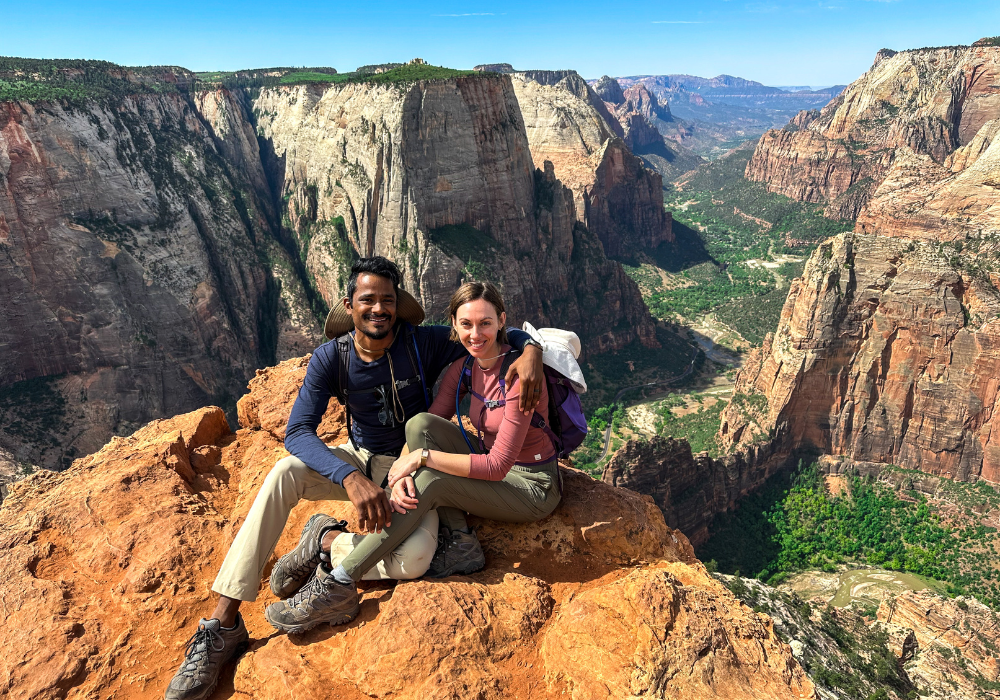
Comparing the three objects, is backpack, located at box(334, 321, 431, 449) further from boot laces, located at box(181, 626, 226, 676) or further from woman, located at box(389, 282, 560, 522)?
boot laces, located at box(181, 626, 226, 676)

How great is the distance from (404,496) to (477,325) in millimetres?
2276

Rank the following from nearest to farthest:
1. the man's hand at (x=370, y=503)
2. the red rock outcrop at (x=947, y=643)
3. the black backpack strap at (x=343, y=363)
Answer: the man's hand at (x=370, y=503), the black backpack strap at (x=343, y=363), the red rock outcrop at (x=947, y=643)

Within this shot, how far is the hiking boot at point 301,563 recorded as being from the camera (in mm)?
7090

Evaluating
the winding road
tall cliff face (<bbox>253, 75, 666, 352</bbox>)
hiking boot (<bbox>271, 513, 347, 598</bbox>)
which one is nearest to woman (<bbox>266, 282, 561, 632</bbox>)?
hiking boot (<bbox>271, 513, 347, 598</bbox>)

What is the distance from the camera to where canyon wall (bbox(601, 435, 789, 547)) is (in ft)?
125

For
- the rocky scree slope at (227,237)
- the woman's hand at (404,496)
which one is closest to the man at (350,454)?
the woman's hand at (404,496)

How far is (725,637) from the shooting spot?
6668 mm

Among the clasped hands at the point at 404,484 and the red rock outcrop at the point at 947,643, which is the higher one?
the clasped hands at the point at 404,484

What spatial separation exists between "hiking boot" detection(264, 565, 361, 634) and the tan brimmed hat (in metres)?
3.29

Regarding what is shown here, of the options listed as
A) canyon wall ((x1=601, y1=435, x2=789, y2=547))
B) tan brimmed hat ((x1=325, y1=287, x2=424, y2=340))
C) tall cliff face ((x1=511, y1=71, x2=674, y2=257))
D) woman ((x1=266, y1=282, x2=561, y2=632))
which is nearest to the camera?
woman ((x1=266, y1=282, x2=561, y2=632))

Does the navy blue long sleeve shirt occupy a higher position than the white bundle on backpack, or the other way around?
the white bundle on backpack

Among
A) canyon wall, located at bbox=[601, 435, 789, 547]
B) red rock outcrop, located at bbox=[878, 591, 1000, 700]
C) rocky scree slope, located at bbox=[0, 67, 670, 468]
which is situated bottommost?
canyon wall, located at bbox=[601, 435, 789, 547]

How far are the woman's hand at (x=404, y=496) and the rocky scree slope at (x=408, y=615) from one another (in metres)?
1.07

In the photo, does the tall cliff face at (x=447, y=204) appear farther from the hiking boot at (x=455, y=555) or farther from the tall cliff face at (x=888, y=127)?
the tall cliff face at (x=888, y=127)
